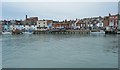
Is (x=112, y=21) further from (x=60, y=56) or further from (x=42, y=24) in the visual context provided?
(x=60, y=56)

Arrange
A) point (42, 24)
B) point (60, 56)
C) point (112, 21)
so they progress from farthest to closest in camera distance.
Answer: point (42, 24), point (112, 21), point (60, 56)

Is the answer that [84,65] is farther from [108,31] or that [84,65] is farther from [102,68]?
[108,31]

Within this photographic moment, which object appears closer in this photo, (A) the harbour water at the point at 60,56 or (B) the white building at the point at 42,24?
(A) the harbour water at the point at 60,56

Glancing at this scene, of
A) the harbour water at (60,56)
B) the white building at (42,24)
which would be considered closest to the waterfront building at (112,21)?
the white building at (42,24)

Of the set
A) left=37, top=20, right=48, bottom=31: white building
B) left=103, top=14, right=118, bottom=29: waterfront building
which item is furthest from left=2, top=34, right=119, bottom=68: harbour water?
left=37, top=20, right=48, bottom=31: white building

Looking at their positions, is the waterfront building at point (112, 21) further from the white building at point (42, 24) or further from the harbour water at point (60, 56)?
the harbour water at point (60, 56)

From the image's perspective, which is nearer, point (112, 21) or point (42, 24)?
point (112, 21)

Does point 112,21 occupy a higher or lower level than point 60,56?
higher

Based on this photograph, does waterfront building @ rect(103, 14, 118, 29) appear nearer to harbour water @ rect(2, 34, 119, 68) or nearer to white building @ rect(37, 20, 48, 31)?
white building @ rect(37, 20, 48, 31)

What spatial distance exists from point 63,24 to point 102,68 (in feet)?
237

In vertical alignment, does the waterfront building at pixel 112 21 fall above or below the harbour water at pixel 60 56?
above

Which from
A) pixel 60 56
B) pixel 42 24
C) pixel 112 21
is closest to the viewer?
pixel 60 56

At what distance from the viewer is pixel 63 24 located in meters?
84.1

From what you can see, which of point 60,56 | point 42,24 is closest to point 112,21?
point 42,24
